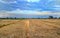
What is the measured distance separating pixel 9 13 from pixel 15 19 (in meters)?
0.10

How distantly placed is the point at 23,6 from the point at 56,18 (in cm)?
43

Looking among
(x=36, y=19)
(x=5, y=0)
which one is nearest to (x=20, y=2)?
(x=5, y=0)

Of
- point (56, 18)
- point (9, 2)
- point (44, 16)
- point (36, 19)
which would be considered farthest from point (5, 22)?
point (56, 18)

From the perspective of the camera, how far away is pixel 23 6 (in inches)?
52.9

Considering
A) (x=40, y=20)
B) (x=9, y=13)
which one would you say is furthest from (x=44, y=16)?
(x=9, y=13)

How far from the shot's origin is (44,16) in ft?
4.46

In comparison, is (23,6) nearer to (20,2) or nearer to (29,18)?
(20,2)

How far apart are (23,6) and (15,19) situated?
187 mm

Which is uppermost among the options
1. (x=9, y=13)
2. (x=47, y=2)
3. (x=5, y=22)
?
(x=47, y=2)

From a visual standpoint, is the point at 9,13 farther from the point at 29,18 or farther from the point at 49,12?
the point at 49,12

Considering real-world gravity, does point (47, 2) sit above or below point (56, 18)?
above

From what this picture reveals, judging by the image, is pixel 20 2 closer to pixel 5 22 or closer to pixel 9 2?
pixel 9 2

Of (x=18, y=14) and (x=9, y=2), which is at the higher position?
(x=9, y=2)

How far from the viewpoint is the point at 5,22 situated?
1313 mm
